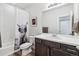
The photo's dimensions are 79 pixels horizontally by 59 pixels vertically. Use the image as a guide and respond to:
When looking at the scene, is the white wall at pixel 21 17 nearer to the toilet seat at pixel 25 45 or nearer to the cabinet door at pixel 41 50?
the toilet seat at pixel 25 45

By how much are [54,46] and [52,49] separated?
73 mm

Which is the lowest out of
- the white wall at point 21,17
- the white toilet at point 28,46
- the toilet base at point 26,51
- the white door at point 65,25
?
the toilet base at point 26,51

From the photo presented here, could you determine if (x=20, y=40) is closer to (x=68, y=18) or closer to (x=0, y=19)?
(x=0, y=19)

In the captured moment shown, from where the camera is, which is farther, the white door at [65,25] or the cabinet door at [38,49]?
the cabinet door at [38,49]

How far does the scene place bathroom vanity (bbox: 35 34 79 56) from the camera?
1.10m

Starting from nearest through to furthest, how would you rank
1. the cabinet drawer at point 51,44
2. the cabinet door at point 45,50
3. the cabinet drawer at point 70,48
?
the cabinet drawer at point 70,48 < the cabinet drawer at point 51,44 < the cabinet door at point 45,50

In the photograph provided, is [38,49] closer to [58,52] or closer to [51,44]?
[51,44]

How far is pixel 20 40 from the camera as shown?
1468mm

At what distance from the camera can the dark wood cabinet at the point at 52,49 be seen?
3.61 ft

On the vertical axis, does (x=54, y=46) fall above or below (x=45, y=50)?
above

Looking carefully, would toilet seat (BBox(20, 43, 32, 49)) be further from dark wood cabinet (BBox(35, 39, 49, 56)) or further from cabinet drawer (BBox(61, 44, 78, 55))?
cabinet drawer (BBox(61, 44, 78, 55))

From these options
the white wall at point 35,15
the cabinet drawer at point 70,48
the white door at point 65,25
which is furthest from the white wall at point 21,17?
the cabinet drawer at point 70,48

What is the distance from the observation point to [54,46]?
1291 mm

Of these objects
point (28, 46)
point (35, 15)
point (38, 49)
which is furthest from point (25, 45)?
point (35, 15)
